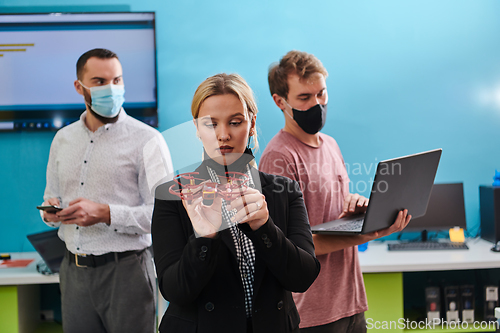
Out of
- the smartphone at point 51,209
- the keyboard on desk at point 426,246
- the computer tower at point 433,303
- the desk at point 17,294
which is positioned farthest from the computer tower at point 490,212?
the desk at point 17,294

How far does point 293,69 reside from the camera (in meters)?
1.57

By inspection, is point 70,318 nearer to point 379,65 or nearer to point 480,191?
point 379,65

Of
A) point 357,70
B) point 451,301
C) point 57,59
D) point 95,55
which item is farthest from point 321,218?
point 57,59

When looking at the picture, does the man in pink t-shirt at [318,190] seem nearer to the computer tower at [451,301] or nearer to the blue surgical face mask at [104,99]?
the blue surgical face mask at [104,99]

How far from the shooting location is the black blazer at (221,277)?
873 millimetres

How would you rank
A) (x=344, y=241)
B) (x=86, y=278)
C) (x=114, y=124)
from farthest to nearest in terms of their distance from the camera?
(x=114, y=124) < (x=86, y=278) < (x=344, y=241)

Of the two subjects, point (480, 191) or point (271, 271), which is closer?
point (271, 271)

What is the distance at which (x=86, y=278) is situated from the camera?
5.42 ft

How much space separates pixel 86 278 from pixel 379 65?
2.31 meters

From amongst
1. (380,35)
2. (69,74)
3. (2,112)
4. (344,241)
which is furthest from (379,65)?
(2,112)

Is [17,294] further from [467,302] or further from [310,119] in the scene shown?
[467,302]

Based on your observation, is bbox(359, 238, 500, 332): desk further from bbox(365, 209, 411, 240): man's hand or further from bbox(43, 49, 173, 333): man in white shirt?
bbox(43, 49, 173, 333): man in white shirt

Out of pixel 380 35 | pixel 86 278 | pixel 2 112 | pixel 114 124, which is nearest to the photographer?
pixel 86 278

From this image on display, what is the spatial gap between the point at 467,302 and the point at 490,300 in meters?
0.14
